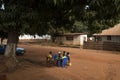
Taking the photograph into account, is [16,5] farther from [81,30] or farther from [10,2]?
[81,30]

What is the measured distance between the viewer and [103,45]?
3869 cm

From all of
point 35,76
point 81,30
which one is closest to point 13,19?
point 35,76

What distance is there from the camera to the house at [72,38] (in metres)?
52.8

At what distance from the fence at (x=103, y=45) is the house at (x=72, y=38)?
422 inches

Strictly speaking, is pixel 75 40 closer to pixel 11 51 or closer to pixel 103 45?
pixel 103 45

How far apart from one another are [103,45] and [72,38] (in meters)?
16.0

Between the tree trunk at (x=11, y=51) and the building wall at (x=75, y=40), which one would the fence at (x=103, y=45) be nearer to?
the building wall at (x=75, y=40)

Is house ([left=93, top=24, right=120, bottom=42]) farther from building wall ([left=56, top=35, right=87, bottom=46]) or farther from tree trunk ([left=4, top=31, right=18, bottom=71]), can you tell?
tree trunk ([left=4, top=31, right=18, bottom=71])

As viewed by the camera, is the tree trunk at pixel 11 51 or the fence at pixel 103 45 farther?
the fence at pixel 103 45

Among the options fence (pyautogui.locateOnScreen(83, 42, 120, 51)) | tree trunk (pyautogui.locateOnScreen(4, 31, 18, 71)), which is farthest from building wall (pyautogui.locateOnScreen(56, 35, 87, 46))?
tree trunk (pyautogui.locateOnScreen(4, 31, 18, 71))

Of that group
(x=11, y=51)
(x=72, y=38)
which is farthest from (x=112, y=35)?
(x=11, y=51)

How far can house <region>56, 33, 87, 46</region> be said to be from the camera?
173 ft

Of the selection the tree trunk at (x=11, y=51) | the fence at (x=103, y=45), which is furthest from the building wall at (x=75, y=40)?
the tree trunk at (x=11, y=51)

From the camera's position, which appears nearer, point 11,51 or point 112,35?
point 11,51
